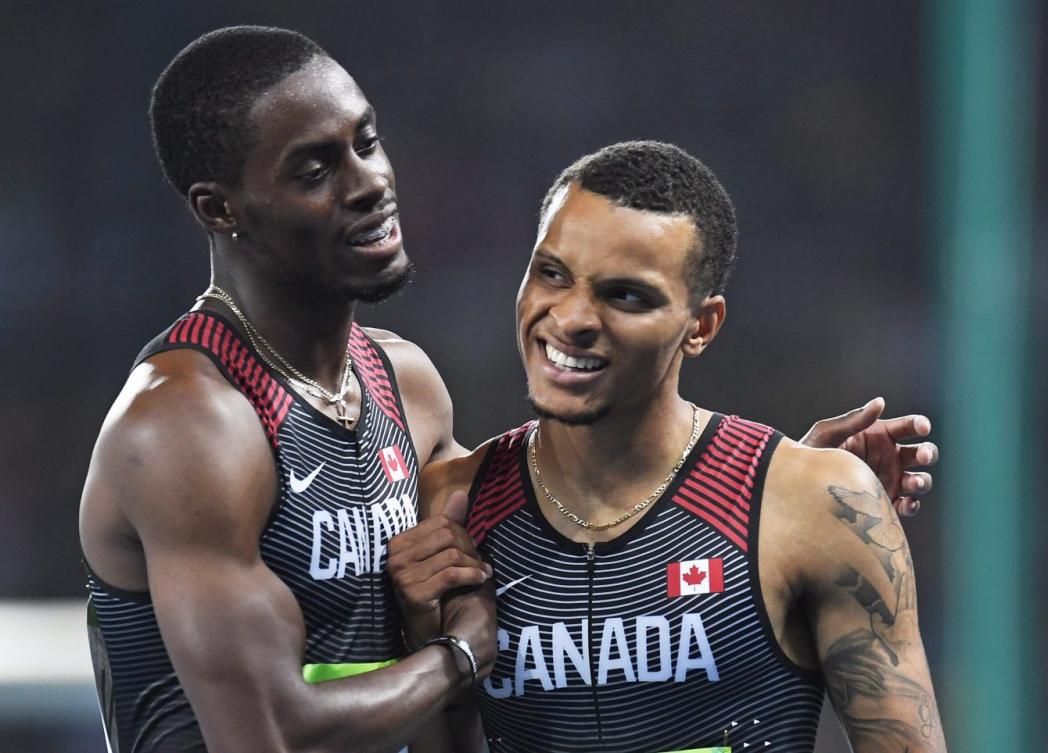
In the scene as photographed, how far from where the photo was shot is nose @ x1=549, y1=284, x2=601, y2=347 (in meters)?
2.26

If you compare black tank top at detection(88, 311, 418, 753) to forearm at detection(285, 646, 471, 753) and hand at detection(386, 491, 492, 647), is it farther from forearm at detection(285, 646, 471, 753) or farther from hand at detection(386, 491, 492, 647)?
forearm at detection(285, 646, 471, 753)

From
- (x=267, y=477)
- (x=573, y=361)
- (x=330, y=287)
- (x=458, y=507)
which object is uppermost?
(x=330, y=287)

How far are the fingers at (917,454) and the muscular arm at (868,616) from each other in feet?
1.53

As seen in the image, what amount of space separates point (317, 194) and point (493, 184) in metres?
3.01

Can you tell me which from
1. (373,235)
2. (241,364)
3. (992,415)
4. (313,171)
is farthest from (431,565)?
(992,415)

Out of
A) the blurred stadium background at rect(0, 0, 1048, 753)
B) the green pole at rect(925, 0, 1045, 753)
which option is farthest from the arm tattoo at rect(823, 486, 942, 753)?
the blurred stadium background at rect(0, 0, 1048, 753)

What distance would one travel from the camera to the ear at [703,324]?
7.86 ft

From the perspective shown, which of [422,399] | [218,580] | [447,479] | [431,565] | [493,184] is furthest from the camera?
[493,184]

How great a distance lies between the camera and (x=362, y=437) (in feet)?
8.30

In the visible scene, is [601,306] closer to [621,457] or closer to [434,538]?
[621,457]

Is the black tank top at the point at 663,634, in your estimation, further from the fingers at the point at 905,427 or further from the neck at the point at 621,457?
the fingers at the point at 905,427

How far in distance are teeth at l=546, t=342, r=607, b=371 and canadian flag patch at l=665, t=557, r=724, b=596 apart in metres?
0.36

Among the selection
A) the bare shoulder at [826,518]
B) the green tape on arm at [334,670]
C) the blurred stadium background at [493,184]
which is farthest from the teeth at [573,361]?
the blurred stadium background at [493,184]

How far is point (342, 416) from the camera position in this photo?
2.52m
